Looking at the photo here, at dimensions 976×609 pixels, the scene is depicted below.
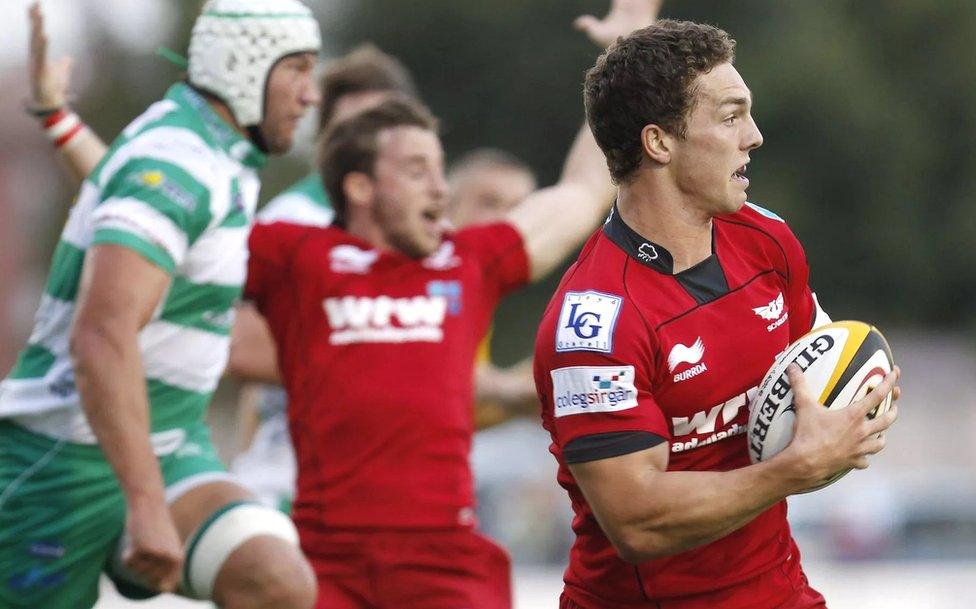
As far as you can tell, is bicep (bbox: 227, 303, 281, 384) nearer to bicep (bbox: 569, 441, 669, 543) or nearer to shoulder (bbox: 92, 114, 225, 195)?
shoulder (bbox: 92, 114, 225, 195)

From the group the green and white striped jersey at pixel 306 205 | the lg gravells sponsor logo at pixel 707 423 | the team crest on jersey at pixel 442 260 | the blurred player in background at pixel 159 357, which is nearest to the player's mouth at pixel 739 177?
the lg gravells sponsor logo at pixel 707 423

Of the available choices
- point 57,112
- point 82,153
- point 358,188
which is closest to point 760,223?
point 358,188

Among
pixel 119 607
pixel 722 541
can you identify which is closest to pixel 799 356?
pixel 722 541

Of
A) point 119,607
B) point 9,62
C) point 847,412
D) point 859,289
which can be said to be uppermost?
point 847,412

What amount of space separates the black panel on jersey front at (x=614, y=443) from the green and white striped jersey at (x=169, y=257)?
160cm

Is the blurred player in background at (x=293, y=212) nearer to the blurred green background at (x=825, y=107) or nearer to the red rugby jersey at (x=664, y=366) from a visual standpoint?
the red rugby jersey at (x=664, y=366)

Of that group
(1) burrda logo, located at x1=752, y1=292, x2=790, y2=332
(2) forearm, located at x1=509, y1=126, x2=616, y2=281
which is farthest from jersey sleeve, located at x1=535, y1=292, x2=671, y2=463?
(2) forearm, located at x1=509, y1=126, x2=616, y2=281

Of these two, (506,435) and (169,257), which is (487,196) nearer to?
(169,257)

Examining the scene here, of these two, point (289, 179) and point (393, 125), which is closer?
point (393, 125)

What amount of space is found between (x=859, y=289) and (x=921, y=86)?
5.42 meters

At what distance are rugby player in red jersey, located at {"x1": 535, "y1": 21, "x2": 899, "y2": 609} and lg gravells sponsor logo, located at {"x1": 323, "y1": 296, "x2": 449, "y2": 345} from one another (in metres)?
1.76

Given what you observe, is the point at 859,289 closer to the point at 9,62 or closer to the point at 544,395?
the point at 9,62

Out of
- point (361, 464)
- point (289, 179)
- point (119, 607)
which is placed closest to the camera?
point (361, 464)

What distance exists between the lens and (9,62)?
39375 millimetres
